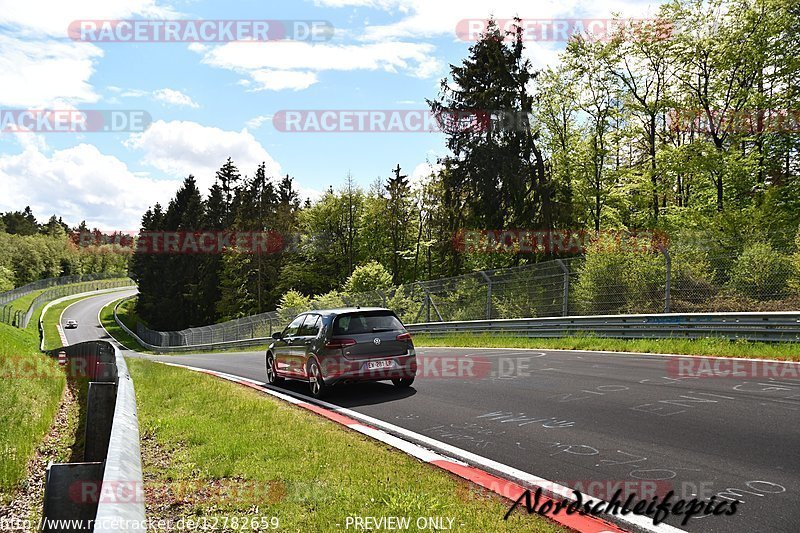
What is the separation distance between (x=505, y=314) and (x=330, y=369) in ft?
37.0

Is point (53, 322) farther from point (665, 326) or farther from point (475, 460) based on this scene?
point (475, 460)

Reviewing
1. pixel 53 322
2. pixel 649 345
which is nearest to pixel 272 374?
pixel 649 345

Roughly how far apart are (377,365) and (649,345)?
6978 mm

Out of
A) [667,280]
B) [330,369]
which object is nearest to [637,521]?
[330,369]

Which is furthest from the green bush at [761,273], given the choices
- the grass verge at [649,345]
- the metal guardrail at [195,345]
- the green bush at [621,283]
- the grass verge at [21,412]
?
the grass verge at [21,412]

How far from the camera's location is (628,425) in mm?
6695

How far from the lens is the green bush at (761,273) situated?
1254 cm

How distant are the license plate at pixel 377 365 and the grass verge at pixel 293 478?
201cm

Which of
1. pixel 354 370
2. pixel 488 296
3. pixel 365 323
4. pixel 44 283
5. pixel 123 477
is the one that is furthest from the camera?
pixel 44 283

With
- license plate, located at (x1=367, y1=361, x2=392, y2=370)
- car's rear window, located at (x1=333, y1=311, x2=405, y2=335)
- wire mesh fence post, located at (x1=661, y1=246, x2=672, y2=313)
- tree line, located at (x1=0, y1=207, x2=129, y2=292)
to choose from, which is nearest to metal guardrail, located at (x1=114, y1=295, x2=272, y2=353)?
car's rear window, located at (x1=333, y1=311, x2=405, y2=335)

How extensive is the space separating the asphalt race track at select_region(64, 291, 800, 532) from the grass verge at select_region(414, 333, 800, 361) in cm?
137

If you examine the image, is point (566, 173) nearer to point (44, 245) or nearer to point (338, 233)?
point (338, 233)

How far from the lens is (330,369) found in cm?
1035

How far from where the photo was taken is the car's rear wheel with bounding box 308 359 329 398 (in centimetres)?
1057
